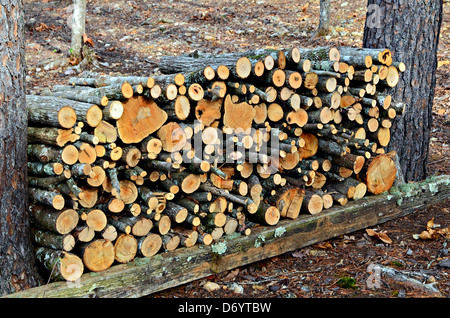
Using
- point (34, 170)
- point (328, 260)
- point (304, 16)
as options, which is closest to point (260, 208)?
point (328, 260)

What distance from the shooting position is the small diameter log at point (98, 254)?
378cm

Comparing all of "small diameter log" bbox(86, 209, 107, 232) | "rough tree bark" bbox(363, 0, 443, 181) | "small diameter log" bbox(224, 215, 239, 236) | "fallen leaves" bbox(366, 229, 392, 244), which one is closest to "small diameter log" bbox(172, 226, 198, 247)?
"small diameter log" bbox(224, 215, 239, 236)

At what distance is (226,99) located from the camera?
438 centimetres

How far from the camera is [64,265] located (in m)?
3.71

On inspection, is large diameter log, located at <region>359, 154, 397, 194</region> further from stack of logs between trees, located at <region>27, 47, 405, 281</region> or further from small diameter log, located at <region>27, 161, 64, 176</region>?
small diameter log, located at <region>27, 161, 64, 176</region>

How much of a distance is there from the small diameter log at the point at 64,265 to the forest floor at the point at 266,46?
742 mm

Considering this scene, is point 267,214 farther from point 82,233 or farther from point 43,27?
point 43,27

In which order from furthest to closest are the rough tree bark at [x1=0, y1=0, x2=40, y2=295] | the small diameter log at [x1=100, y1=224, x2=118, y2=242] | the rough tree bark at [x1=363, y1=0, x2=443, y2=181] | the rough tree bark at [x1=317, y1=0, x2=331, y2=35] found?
the rough tree bark at [x1=317, y1=0, x2=331, y2=35]
the rough tree bark at [x1=363, y1=0, x2=443, y2=181]
the small diameter log at [x1=100, y1=224, x2=118, y2=242]
the rough tree bark at [x1=0, y1=0, x2=40, y2=295]

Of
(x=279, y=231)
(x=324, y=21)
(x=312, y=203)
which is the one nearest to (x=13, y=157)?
(x=279, y=231)

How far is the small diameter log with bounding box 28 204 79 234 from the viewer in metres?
3.72

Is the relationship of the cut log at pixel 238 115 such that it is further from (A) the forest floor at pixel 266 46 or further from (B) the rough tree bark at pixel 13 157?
(B) the rough tree bark at pixel 13 157

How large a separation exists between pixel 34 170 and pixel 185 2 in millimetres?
12968

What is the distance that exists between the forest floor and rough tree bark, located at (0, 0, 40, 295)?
3.74 ft

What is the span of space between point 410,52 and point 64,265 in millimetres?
4429
